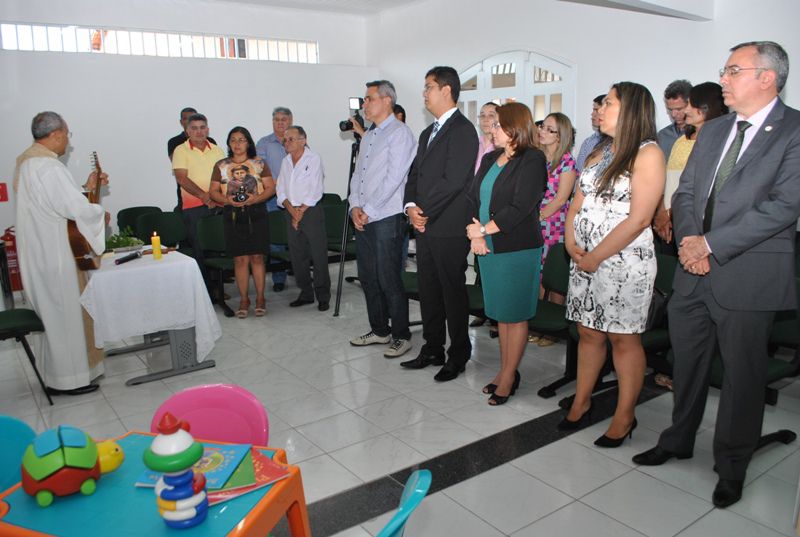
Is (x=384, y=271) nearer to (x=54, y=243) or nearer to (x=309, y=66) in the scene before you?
(x=54, y=243)

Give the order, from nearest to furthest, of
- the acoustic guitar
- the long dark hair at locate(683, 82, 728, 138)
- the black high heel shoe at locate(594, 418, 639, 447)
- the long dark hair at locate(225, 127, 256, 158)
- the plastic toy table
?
the plastic toy table < the black high heel shoe at locate(594, 418, 639, 447) < the long dark hair at locate(683, 82, 728, 138) < the acoustic guitar < the long dark hair at locate(225, 127, 256, 158)

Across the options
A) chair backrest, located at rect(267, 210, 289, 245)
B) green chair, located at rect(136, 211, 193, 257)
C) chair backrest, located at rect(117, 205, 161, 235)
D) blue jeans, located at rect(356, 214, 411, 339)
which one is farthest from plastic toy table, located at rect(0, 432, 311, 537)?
chair backrest, located at rect(117, 205, 161, 235)

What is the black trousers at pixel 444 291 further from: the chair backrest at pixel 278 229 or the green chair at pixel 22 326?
the chair backrest at pixel 278 229

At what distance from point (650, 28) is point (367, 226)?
3.44 m

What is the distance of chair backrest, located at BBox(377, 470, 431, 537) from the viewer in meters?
1.19

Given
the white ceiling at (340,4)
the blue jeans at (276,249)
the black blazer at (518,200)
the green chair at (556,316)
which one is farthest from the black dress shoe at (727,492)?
the white ceiling at (340,4)

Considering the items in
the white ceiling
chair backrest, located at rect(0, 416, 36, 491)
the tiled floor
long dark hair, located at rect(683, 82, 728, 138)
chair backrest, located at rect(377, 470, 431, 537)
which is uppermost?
the white ceiling

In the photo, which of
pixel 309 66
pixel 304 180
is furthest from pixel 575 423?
pixel 309 66

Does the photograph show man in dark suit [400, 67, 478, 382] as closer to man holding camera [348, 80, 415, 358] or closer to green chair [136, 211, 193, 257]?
man holding camera [348, 80, 415, 358]

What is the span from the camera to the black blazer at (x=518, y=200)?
3.18m

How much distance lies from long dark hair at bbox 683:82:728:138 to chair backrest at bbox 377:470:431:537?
119 inches

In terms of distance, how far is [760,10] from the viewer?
4941 mm

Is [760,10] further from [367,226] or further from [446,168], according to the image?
[367,226]

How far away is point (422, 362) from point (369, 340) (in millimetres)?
615
